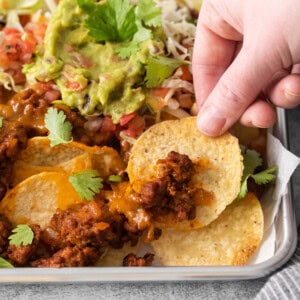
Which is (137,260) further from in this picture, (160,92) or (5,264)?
(160,92)

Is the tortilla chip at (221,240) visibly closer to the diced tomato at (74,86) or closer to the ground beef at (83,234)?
the ground beef at (83,234)

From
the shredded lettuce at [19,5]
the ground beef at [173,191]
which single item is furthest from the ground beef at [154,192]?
the shredded lettuce at [19,5]

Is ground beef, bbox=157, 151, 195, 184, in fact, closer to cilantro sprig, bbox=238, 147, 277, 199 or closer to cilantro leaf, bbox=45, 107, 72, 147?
cilantro sprig, bbox=238, 147, 277, 199

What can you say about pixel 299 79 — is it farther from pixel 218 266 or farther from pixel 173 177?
pixel 218 266

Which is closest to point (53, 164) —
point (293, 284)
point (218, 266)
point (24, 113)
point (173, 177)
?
point (24, 113)

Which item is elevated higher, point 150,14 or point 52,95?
point 150,14

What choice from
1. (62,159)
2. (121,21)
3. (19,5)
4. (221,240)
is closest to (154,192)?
(221,240)
